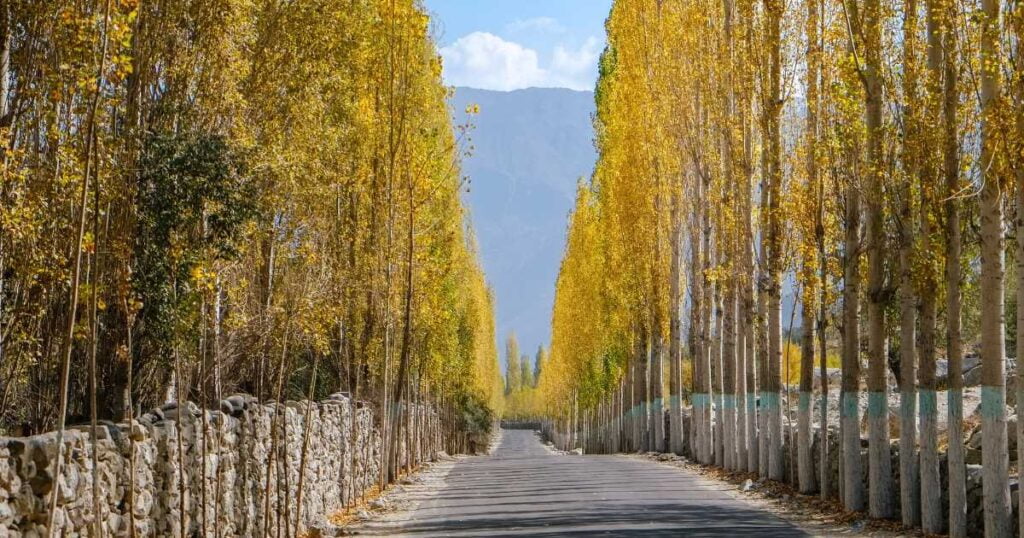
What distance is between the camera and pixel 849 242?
61.9 feet

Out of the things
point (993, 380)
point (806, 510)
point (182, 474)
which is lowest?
point (806, 510)

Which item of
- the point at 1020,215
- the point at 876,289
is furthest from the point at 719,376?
the point at 1020,215

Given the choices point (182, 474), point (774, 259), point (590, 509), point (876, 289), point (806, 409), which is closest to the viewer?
point (182, 474)

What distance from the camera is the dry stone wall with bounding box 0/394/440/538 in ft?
27.4

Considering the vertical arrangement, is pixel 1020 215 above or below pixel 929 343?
above

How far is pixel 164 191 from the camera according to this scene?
12156 mm

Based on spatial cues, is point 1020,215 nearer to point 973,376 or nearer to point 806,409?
point 806,409

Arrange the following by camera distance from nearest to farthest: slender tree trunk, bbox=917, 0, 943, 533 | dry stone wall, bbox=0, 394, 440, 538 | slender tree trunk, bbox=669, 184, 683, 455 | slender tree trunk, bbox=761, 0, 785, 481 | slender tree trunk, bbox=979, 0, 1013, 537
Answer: dry stone wall, bbox=0, 394, 440, 538
slender tree trunk, bbox=979, 0, 1013, 537
slender tree trunk, bbox=917, 0, 943, 533
slender tree trunk, bbox=761, 0, 785, 481
slender tree trunk, bbox=669, 184, 683, 455

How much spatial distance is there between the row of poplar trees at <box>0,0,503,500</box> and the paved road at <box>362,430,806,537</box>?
3108 mm

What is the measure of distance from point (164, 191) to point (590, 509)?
8598mm

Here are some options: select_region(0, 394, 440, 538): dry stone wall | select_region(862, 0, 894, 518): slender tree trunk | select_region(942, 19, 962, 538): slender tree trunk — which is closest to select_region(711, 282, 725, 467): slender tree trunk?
select_region(0, 394, 440, 538): dry stone wall

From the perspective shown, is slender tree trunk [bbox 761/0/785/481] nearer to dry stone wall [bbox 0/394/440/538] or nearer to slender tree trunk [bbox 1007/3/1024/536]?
dry stone wall [bbox 0/394/440/538]

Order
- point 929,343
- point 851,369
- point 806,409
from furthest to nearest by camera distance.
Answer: point 806,409 → point 851,369 → point 929,343

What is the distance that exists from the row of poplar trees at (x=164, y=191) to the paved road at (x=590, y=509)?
3.11 m
